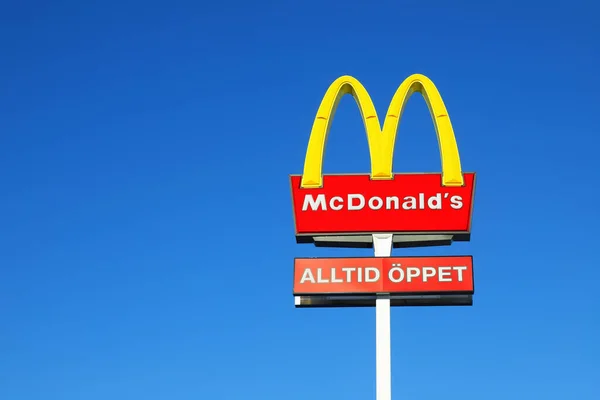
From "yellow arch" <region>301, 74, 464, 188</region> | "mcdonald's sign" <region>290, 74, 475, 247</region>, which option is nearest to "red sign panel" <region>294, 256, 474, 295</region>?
"mcdonald's sign" <region>290, 74, 475, 247</region>

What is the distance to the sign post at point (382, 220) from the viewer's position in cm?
2864

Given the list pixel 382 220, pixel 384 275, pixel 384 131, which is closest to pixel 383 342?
pixel 384 275

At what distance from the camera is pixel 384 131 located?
29641 millimetres

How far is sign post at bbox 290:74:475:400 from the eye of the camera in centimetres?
2864

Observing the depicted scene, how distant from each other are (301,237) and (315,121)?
9.72 ft

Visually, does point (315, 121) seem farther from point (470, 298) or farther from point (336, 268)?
point (470, 298)

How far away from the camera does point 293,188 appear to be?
2945cm

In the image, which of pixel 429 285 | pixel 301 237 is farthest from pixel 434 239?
pixel 301 237

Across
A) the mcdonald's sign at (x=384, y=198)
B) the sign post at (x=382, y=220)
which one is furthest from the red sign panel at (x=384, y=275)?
the mcdonald's sign at (x=384, y=198)

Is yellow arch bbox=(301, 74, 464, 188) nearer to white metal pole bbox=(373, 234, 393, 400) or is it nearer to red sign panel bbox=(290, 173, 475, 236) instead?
red sign panel bbox=(290, 173, 475, 236)

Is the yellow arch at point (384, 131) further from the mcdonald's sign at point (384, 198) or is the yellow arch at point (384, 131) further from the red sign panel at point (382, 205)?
the red sign panel at point (382, 205)

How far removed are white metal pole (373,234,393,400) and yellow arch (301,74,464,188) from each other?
2.26 m

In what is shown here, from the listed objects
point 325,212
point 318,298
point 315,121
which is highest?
point 315,121

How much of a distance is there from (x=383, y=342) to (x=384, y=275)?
5.29ft
